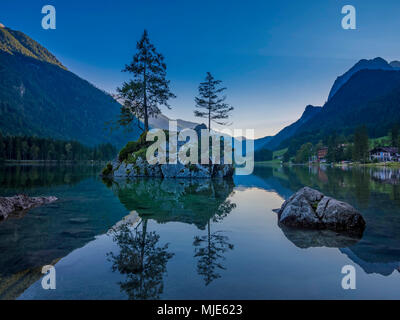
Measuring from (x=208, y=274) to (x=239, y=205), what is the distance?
8589mm

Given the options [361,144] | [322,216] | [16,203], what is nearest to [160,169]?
[16,203]

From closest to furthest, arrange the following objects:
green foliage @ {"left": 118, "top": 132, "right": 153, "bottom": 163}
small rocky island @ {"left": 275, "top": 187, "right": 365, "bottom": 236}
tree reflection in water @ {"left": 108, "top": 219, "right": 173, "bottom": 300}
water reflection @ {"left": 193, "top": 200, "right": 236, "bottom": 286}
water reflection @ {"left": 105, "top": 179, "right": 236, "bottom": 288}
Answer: tree reflection in water @ {"left": 108, "top": 219, "right": 173, "bottom": 300}, water reflection @ {"left": 193, "top": 200, "right": 236, "bottom": 286}, water reflection @ {"left": 105, "top": 179, "right": 236, "bottom": 288}, small rocky island @ {"left": 275, "top": 187, "right": 365, "bottom": 236}, green foliage @ {"left": 118, "top": 132, "right": 153, "bottom": 163}

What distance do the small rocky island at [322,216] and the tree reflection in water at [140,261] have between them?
525cm

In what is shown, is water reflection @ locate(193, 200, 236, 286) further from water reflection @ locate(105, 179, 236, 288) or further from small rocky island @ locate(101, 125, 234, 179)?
small rocky island @ locate(101, 125, 234, 179)

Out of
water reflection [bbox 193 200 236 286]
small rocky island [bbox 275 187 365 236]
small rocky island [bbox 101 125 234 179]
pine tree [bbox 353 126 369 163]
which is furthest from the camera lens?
pine tree [bbox 353 126 369 163]

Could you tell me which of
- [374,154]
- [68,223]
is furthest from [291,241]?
[374,154]

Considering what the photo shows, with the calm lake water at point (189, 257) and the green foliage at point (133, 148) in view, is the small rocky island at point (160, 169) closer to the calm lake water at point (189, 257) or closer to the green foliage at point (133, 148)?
the green foliage at point (133, 148)

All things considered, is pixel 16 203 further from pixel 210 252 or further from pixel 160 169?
pixel 160 169

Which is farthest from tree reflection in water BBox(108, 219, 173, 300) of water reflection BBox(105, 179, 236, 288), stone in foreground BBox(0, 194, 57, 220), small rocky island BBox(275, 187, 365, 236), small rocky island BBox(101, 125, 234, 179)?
small rocky island BBox(101, 125, 234, 179)

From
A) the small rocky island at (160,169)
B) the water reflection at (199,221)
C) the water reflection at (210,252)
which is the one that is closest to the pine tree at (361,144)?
the small rocky island at (160,169)

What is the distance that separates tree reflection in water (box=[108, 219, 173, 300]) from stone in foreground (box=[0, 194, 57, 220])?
5657 mm

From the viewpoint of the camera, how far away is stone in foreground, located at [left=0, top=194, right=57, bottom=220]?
999cm

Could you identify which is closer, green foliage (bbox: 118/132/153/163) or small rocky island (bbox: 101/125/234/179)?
small rocky island (bbox: 101/125/234/179)
